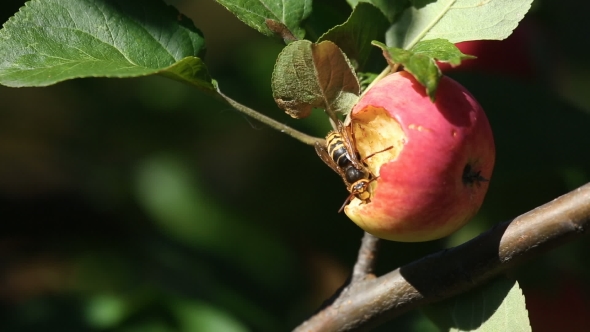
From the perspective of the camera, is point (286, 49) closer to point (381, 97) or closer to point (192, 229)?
point (381, 97)

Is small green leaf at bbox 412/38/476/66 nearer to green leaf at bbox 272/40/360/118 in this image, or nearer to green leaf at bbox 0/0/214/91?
green leaf at bbox 272/40/360/118

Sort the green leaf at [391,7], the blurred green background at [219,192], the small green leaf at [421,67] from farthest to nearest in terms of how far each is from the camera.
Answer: the blurred green background at [219,192] < the green leaf at [391,7] < the small green leaf at [421,67]

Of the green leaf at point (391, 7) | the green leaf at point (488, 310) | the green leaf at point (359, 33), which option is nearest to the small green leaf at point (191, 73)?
the green leaf at point (359, 33)

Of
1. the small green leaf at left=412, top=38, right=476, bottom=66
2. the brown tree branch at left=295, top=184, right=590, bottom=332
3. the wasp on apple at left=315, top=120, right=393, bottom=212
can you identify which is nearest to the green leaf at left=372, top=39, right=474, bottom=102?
the small green leaf at left=412, top=38, right=476, bottom=66

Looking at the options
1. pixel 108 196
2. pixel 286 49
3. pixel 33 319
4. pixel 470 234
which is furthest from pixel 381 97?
pixel 108 196

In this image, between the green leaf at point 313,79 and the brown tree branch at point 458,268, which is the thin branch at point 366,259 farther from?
the green leaf at point 313,79

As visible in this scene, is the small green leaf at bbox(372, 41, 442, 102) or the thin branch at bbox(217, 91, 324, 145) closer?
the small green leaf at bbox(372, 41, 442, 102)

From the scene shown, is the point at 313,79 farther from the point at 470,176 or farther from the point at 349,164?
the point at 470,176
